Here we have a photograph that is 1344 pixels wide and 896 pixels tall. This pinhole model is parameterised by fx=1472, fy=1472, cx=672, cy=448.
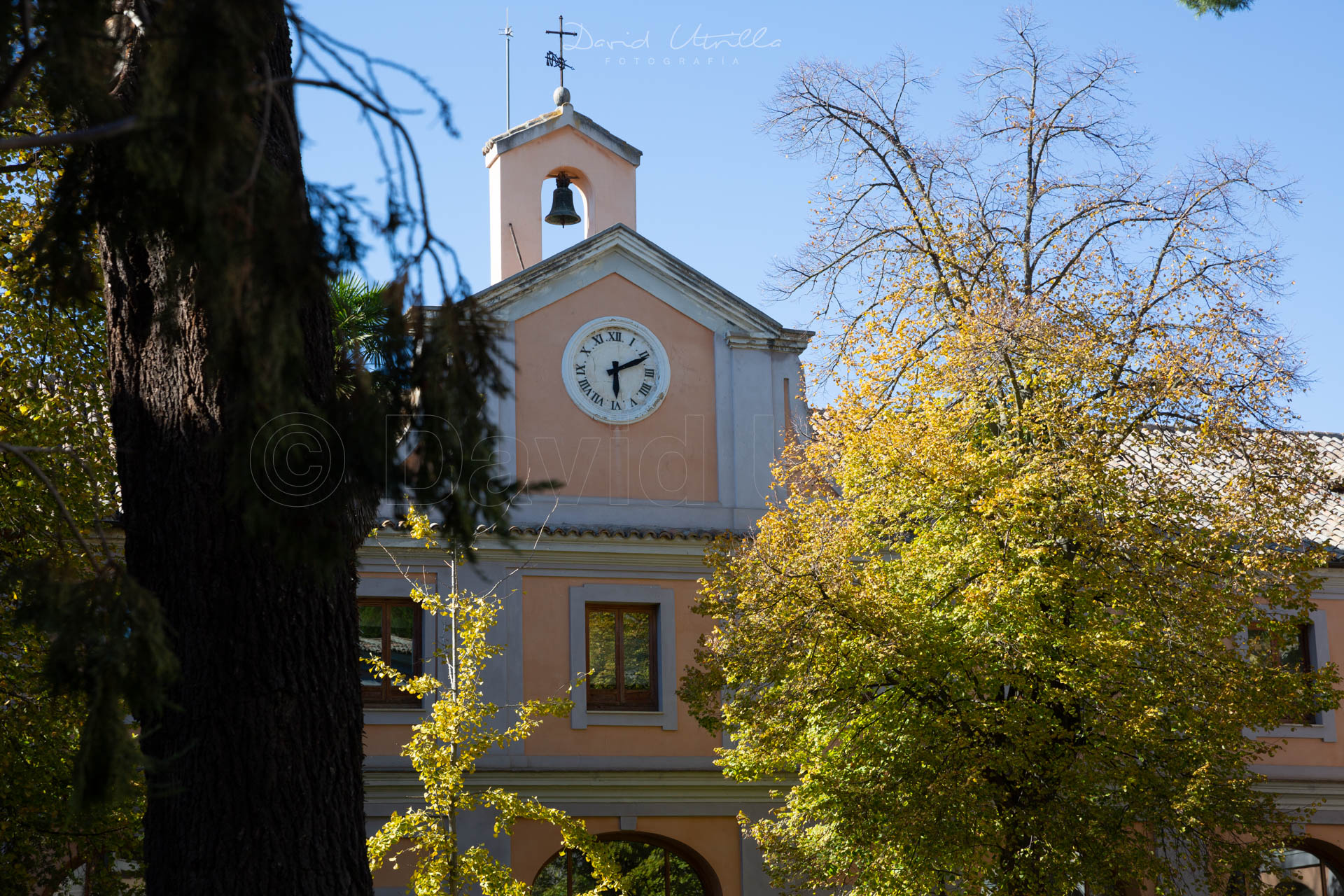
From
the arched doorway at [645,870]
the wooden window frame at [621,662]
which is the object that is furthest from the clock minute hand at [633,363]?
the arched doorway at [645,870]

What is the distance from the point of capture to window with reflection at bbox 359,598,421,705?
18.9 m

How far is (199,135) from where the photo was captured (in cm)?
511

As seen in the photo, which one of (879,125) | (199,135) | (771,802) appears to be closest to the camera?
(199,135)

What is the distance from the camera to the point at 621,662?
65.0ft

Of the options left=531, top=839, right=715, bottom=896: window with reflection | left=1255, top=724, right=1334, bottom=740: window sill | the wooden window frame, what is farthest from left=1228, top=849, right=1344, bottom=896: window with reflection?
the wooden window frame

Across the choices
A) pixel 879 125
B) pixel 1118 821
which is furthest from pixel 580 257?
pixel 1118 821

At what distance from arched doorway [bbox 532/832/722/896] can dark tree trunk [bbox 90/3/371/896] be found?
13033mm

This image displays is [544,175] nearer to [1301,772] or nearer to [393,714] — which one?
A: [393,714]

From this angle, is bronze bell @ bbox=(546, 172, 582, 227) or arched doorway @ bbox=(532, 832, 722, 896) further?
bronze bell @ bbox=(546, 172, 582, 227)

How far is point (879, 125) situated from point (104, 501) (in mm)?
12398

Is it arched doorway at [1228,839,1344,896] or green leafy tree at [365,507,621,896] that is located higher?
green leafy tree at [365,507,621,896]

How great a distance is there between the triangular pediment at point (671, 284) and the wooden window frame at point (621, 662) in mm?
4213

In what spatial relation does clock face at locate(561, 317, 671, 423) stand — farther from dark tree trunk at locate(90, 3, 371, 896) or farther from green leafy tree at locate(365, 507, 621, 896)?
dark tree trunk at locate(90, 3, 371, 896)

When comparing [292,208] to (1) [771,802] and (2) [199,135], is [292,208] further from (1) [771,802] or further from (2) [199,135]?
(1) [771,802]
